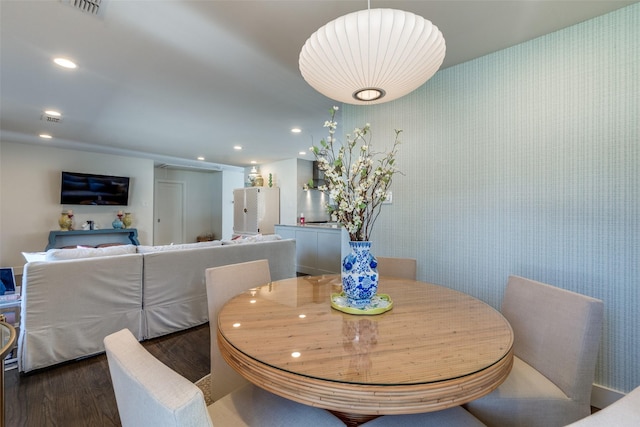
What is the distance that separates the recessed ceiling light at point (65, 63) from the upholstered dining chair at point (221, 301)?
2253 mm

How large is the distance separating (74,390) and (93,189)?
17.1 feet

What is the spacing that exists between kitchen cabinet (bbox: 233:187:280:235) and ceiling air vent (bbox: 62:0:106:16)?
192 inches

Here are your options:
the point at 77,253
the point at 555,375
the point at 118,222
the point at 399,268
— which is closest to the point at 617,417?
the point at 555,375

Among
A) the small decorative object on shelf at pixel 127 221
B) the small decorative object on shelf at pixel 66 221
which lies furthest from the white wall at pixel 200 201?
the small decorative object on shelf at pixel 66 221

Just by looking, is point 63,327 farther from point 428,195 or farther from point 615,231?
point 615,231

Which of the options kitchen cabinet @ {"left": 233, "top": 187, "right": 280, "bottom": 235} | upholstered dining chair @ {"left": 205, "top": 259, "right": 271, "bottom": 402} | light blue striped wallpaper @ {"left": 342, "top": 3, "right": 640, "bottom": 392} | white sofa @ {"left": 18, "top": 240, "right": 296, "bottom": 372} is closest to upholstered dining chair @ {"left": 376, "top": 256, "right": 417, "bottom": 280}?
light blue striped wallpaper @ {"left": 342, "top": 3, "right": 640, "bottom": 392}

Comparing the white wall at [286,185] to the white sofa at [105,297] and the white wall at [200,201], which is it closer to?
the white wall at [200,201]

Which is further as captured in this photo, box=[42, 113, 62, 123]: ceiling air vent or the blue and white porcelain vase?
box=[42, 113, 62, 123]: ceiling air vent

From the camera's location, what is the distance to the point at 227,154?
6012mm

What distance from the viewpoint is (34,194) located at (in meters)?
5.24

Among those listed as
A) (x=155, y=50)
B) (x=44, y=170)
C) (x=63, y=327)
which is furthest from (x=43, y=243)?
(x=155, y=50)

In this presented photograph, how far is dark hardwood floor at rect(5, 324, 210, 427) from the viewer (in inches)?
61.2

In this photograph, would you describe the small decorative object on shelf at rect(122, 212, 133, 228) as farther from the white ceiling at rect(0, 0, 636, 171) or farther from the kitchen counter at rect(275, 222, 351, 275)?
the kitchen counter at rect(275, 222, 351, 275)

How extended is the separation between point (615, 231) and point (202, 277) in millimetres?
3251
